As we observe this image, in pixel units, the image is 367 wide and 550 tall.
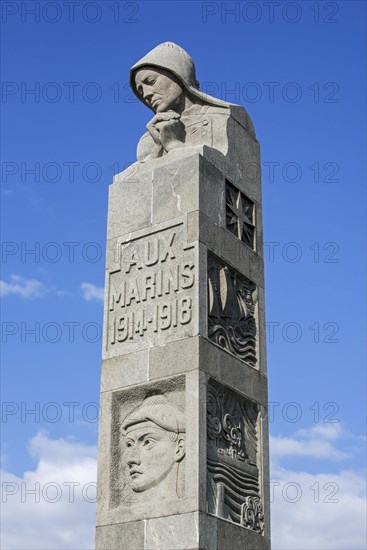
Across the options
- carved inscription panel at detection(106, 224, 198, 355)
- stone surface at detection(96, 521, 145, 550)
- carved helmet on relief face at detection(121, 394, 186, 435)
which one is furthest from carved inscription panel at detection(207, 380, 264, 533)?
carved inscription panel at detection(106, 224, 198, 355)

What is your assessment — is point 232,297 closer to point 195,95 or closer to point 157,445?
point 157,445

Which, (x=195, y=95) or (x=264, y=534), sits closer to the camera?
(x=264, y=534)

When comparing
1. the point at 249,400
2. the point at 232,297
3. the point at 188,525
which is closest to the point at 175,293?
the point at 232,297

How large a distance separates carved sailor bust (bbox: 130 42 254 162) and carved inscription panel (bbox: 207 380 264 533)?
154 inches

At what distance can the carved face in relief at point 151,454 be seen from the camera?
11492 millimetres

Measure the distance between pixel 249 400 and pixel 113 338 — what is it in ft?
6.93

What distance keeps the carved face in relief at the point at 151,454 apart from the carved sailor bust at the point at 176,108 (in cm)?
439

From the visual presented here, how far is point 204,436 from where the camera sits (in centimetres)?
1138

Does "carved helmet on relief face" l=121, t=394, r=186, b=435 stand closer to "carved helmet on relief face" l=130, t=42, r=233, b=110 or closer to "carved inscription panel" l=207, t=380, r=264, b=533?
"carved inscription panel" l=207, t=380, r=264, b=533

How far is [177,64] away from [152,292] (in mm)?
3850

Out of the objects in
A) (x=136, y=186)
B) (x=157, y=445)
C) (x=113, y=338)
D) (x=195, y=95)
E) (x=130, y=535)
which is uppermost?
(x=195, y=95)

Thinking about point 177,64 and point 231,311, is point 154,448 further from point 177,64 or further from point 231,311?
point 177,64

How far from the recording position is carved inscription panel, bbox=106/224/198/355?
12.2 metres

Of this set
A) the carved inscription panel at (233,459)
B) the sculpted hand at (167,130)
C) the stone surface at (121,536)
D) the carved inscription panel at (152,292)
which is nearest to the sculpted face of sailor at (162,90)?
the sculpted hand at (167,130)
